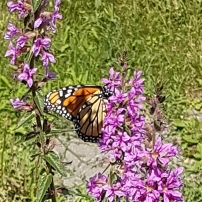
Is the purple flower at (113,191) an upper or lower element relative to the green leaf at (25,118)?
lower

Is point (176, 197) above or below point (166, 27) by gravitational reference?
below

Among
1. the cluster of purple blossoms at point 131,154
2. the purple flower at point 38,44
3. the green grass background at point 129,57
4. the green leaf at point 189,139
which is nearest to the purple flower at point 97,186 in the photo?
the cluster of purple blossoms at point 131,154

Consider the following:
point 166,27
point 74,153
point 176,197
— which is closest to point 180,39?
point 166,27

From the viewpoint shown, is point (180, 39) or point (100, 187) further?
point (180, 39)

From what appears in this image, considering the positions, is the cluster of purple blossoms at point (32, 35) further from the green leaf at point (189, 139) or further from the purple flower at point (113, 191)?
the green leaf at point (189, 139)

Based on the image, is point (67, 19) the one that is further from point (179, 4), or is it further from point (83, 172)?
point (83, 172)

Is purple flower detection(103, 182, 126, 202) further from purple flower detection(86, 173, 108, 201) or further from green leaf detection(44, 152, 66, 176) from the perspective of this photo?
green leaf detection(44, 152, 66, 176)

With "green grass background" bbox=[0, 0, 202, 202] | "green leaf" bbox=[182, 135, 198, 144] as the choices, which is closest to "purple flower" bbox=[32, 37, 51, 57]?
"green grass background" bbox=[0, 0, 202, 202]
